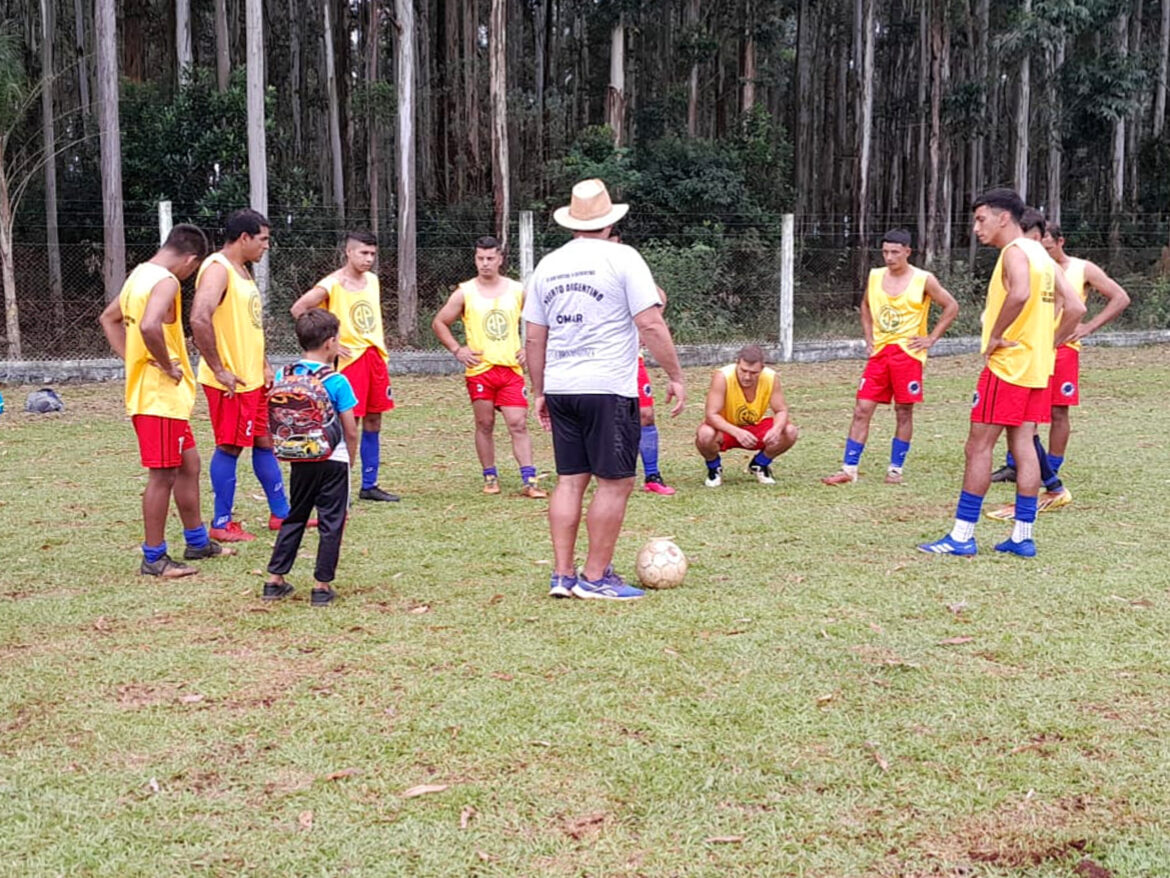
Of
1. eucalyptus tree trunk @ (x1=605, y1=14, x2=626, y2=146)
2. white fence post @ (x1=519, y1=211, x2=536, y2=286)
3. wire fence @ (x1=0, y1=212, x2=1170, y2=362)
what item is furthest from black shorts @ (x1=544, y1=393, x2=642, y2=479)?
eucalyptus tree trunk @ (x1=605, y1=14, x2=626, y2=146)

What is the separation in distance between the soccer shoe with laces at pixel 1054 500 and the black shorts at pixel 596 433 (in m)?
3.63

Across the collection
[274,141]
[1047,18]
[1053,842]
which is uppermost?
[1047,18]

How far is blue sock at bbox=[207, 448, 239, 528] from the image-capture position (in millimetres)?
7168

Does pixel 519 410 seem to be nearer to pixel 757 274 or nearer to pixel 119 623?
pixel 119 623

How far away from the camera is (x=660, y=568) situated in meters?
5.83

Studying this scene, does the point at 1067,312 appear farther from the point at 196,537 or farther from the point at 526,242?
the point at 526,242

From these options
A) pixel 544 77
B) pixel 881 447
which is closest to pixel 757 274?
pixel 881 447

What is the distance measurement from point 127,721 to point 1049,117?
3260 centimetres

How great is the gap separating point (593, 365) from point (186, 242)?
2.34 metres

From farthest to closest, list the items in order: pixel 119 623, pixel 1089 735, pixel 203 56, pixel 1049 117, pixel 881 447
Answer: pixel 203 56, pixel 1049 117, pixel 881 447, pixel 119 623, pixel 1089 735

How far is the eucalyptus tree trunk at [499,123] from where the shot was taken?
21.5 meters

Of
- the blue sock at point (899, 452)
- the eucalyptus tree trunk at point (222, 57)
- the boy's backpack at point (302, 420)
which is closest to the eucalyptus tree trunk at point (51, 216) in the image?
Result: the eucalyptus tree trunk at point (222, 57)

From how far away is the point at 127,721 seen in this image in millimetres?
4176

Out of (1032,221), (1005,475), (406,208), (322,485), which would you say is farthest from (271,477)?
(406,208)
